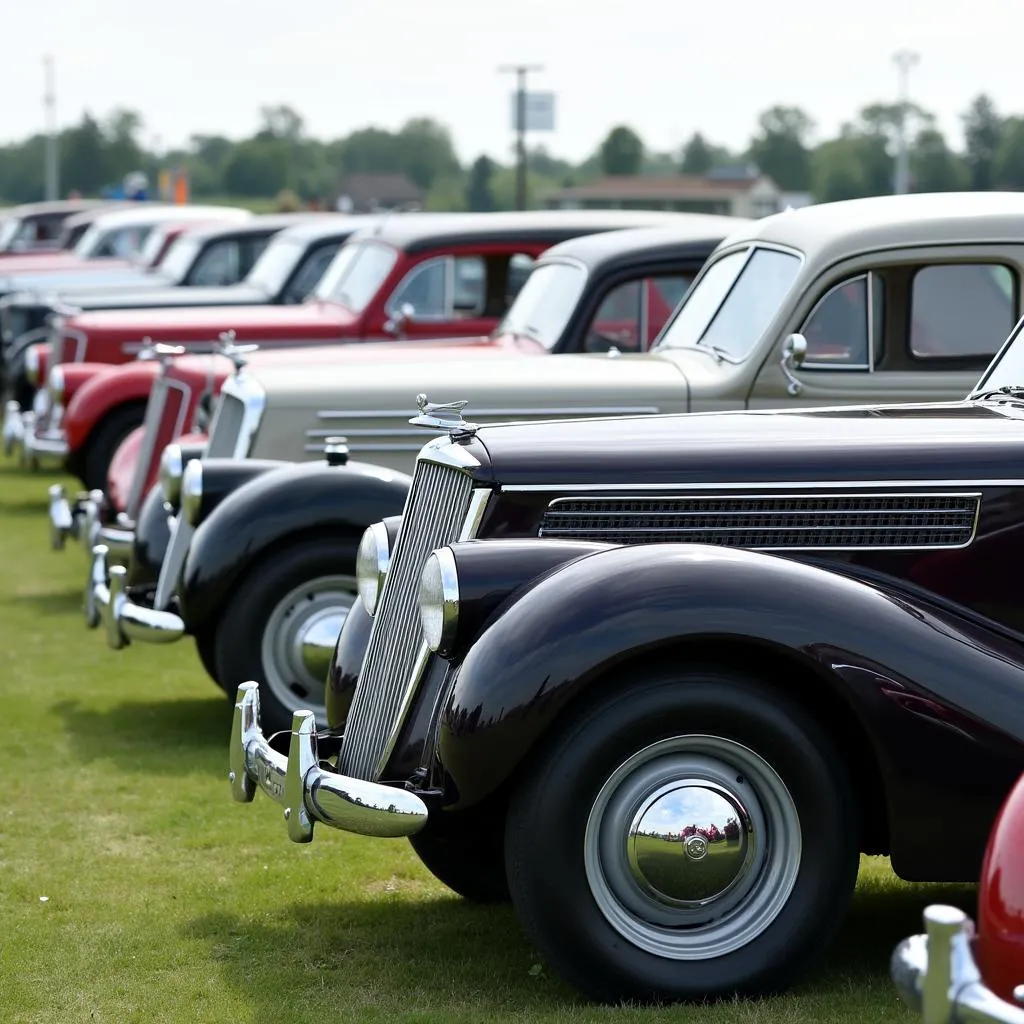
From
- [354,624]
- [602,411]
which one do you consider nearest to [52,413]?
[602,411]

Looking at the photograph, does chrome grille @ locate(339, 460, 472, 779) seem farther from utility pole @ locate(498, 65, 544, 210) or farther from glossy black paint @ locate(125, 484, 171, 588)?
utility pole @ locate(498, 65, 544, 210)

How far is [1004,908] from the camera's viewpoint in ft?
9.73

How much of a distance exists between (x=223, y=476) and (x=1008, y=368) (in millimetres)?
3278

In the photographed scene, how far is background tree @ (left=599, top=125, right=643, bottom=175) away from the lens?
98125 mm

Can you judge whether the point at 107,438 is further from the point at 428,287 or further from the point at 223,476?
the point at 223,476

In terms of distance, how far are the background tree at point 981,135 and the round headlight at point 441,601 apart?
2722 inches

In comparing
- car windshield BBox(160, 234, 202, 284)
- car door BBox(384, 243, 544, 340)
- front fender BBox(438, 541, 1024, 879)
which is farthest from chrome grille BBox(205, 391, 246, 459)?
car windshield BBox(160, 234, 202, 284)

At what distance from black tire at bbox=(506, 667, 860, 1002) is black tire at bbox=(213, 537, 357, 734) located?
2.69 m

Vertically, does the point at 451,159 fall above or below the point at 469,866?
above

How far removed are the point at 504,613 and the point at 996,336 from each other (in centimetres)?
369

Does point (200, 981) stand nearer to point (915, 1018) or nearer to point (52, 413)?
point (915, 1018)

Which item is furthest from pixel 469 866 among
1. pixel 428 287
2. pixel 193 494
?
pixel 428 287

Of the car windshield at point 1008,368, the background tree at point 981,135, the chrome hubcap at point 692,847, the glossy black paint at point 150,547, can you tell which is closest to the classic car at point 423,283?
the glossy black paint at point 150,547

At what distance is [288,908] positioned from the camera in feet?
16.2
